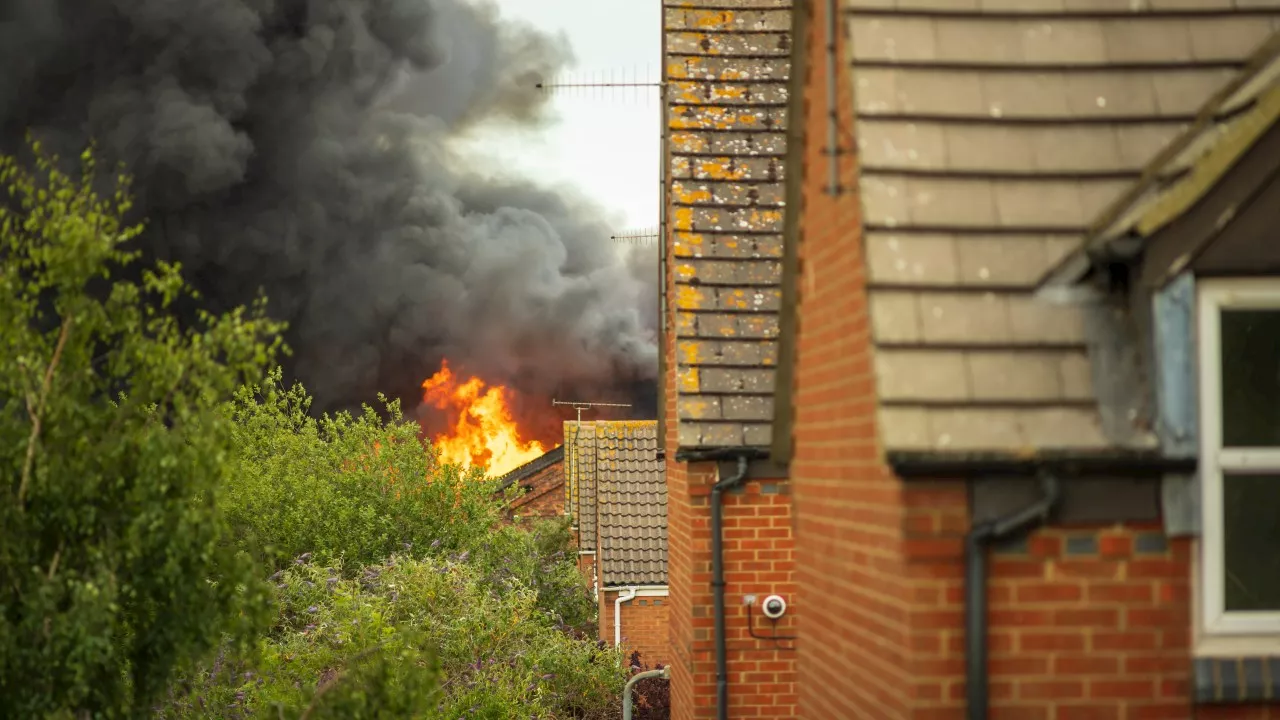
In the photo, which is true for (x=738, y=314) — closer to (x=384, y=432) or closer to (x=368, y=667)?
(x=368, y=667)

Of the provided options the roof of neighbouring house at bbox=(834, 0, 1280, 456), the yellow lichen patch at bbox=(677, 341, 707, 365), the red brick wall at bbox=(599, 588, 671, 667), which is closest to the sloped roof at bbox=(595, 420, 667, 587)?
the red brick wall at bbox=(599, 588, 671, 667)

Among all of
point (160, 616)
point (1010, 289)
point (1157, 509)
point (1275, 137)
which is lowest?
point (160, 616)

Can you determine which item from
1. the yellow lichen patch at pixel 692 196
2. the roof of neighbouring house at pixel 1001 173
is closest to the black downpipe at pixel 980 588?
the roof of neighbouring house at pixel 1001 173

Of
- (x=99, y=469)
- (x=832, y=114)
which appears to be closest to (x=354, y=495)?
(x=99, y=469)

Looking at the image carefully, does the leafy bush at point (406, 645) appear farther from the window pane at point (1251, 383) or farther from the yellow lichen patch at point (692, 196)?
the window pane at point (1251, 383)

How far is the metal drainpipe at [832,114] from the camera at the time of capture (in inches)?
191

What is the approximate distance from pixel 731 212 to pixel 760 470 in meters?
2.27

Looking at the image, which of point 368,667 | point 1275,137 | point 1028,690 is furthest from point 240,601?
point 1275,137

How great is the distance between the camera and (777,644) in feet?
27.2

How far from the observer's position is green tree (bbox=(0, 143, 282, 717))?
4.04 meters

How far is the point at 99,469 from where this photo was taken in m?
4.36

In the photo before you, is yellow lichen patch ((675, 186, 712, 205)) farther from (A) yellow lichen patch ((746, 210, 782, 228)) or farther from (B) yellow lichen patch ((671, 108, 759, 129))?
(B) yellow lichen patch ((671, 108, 759, 129))

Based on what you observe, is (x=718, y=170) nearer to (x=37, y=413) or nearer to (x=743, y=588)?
(x=743, y=588)

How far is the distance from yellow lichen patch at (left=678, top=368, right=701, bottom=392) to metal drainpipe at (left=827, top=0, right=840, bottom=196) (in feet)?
12.5
